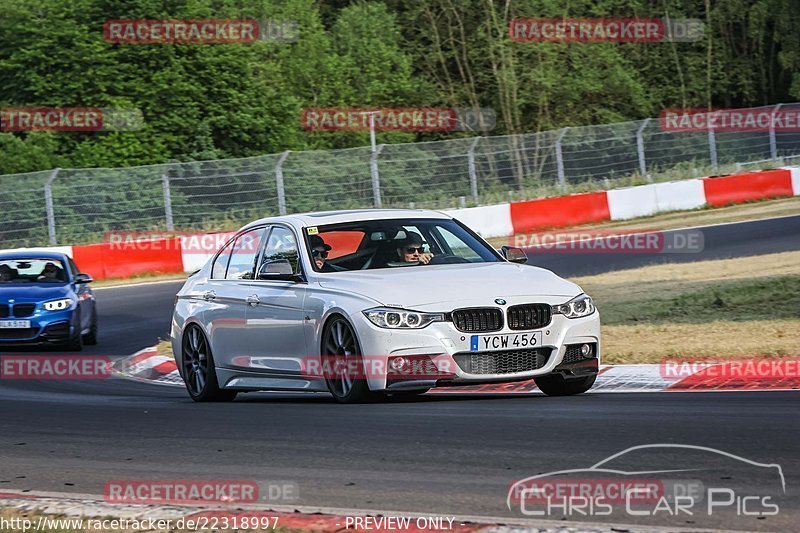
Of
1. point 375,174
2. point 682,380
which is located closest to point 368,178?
point 375,174

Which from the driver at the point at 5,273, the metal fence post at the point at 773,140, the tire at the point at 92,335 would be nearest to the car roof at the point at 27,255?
the driver at the point at 5,273

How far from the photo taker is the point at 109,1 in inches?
1566

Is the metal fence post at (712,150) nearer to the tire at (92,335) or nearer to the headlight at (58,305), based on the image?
the tire at (92,335)

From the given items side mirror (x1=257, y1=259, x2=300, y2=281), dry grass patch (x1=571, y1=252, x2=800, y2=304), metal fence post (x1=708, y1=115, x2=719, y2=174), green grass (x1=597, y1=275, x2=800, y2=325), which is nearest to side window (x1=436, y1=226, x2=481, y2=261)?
side mirror (x1=257, y1=259, x2=300, y2=281)

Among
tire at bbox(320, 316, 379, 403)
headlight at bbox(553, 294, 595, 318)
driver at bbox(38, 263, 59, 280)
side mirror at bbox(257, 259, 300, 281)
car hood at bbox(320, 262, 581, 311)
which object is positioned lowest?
tire at bbox(320, 316, 379, 403)

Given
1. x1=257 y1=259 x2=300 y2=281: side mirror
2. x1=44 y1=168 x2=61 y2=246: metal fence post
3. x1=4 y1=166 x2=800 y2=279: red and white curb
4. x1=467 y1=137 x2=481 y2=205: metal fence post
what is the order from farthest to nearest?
x1=467 y1=137 x2=481 y2=205: metal fence post < x1=44 y1=168 x2=61 y2=246: metal fence post < x1=4 y1=166 x2=800 y2=279: red and white curb < x1=257 y1=259 x2=300 y2=281: side mirror

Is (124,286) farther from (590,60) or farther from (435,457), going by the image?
(590,60)

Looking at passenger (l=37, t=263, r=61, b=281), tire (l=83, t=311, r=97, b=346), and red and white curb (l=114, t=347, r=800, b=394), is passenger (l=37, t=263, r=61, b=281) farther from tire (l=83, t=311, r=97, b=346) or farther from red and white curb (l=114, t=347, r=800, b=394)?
red and white curb (l=114, t=347, r=800, b=394)

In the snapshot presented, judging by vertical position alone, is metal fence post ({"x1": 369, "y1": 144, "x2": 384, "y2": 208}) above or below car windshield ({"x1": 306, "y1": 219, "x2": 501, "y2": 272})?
above

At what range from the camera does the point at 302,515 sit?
590 centimetres

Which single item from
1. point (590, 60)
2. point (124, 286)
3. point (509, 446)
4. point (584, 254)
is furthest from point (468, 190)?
point (509, 446)

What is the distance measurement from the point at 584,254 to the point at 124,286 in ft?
28.0

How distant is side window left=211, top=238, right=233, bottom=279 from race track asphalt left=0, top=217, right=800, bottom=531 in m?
1.09

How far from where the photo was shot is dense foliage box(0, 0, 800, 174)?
39219 mm
